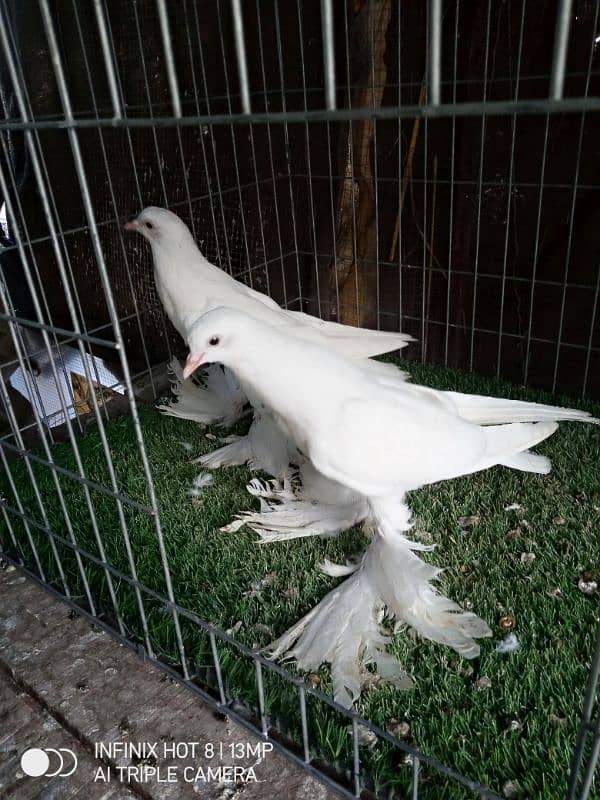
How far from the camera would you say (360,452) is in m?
1.77

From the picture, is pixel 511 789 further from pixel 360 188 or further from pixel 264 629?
pixel 360 188

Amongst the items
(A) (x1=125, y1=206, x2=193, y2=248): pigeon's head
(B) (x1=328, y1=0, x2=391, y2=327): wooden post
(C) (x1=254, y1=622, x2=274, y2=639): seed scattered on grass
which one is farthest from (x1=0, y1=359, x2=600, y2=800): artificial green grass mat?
(B) (x1=328, y1=0, x2=391, y2=327): wooden post

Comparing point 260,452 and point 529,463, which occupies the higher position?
point 529,463

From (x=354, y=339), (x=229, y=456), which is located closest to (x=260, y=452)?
(x=229, y=456)

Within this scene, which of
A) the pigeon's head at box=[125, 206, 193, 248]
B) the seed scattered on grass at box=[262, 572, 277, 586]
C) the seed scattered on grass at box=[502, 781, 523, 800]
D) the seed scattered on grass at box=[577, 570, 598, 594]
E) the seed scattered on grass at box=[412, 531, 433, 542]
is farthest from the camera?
the pigeon's head at box=[125, 206, 193, 248]

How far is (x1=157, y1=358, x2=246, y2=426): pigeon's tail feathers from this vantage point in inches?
121

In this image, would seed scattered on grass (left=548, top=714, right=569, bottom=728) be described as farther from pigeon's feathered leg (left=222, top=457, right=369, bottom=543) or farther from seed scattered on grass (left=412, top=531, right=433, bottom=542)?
pigeon's feathered leg (left=222, top=457, right=369, bottom=543)

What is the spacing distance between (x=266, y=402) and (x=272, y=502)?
2.64 ft

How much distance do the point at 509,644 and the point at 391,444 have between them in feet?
2.14

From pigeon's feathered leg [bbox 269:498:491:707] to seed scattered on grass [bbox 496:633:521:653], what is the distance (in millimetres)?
50

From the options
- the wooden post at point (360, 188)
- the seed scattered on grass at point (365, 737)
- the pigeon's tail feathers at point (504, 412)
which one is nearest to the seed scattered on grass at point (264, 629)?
the seed scattered on grass at point (365, 737)

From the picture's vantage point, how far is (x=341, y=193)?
3.41 m

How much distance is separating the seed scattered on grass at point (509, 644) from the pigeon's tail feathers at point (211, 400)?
5.48 ft

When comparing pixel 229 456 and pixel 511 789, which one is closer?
pixel 511 789
